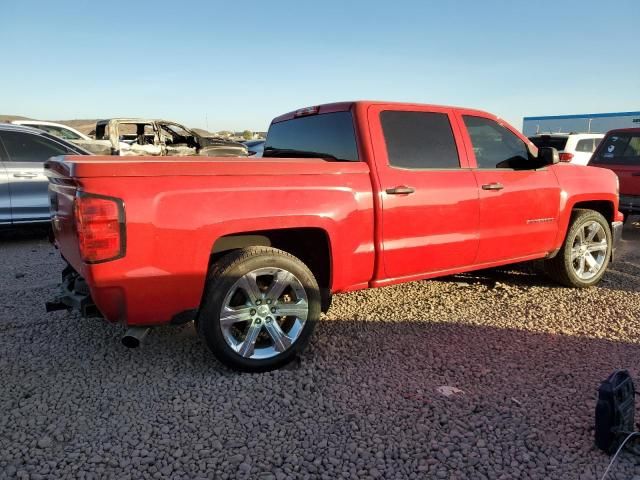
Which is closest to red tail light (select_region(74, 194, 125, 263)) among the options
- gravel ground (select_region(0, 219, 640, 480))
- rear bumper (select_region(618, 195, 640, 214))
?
gravel ground (select_region(0, 219, 640, 480))

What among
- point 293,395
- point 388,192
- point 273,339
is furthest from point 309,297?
point 388,192

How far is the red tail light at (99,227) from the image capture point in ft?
8.98

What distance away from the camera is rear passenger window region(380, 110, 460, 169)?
3902mm

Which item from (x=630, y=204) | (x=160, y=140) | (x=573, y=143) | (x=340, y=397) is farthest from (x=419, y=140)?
(x=573, y=143)

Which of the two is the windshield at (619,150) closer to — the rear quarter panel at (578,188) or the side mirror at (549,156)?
the rear quarter panel at (578,188)

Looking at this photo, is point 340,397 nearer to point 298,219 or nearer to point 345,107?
point 298,219

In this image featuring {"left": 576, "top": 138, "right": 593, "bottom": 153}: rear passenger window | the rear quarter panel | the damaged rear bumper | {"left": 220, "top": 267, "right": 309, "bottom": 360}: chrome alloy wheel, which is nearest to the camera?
the damaged rear bumper

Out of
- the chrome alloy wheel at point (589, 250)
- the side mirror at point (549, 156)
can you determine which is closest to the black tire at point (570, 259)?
the chrome alloy wheel at point (589, 250)

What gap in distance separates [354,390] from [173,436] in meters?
1.12

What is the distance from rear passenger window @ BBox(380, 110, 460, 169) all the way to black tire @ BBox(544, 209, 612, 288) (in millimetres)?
1726

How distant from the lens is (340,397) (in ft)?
10.0

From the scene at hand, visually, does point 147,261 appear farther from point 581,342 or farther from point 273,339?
point 581,342

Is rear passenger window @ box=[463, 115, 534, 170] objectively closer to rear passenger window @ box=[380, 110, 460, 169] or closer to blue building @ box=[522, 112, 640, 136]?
rear passenger window @ box=[380, 110, 460, 169]

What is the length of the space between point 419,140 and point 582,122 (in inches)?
1205
